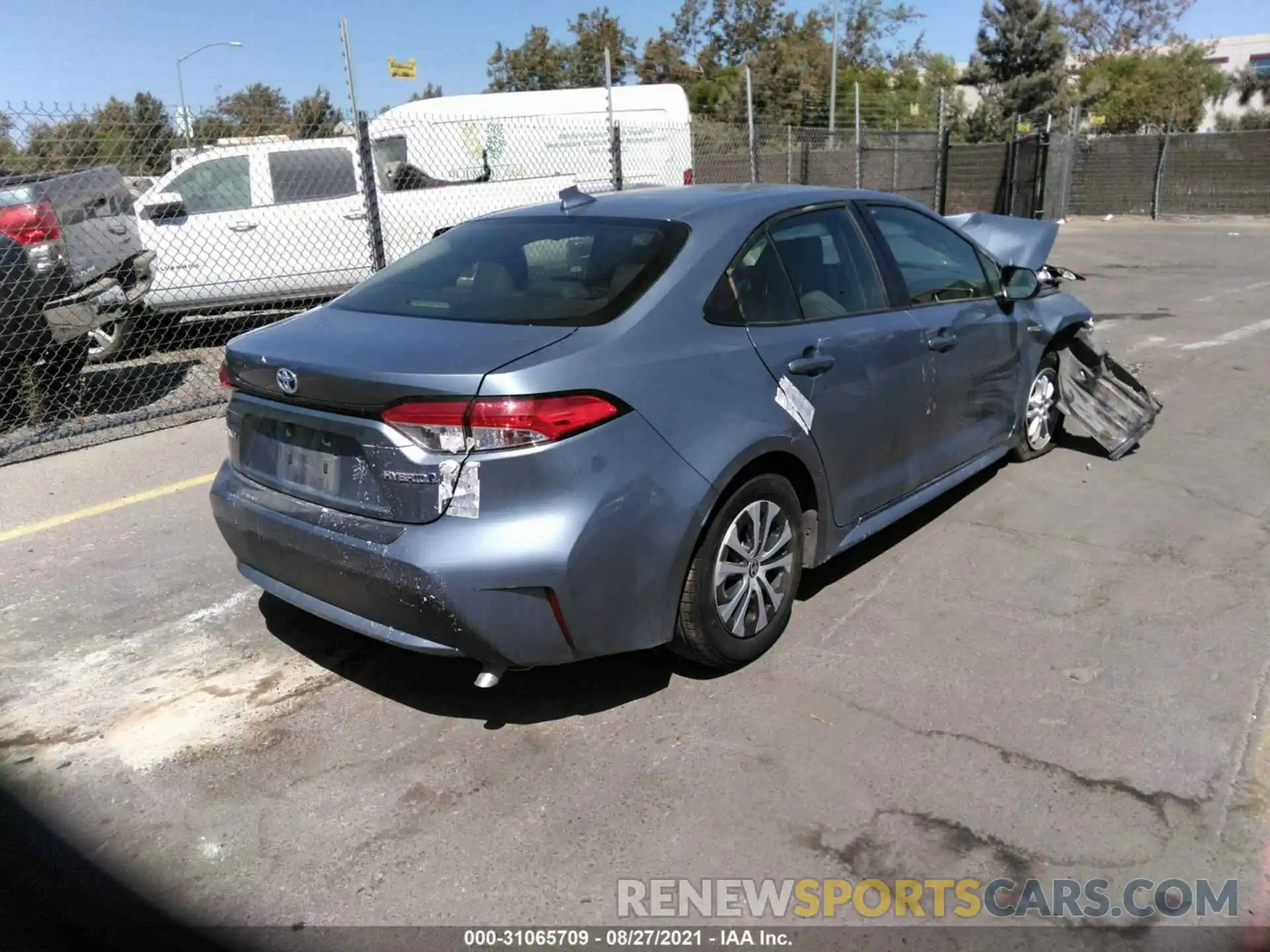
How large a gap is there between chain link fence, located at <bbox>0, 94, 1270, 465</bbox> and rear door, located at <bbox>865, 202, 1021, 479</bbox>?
484 centimetres

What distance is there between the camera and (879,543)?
15.3 ft

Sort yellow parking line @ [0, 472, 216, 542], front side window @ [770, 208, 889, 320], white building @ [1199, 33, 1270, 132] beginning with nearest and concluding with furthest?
front side window @ [770, 208, 889, 320] < yellow parking line @ [0, 472, 216, 542] < white building @ [1199, 33, 1270, 132]

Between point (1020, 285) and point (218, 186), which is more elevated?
point (218, 186)

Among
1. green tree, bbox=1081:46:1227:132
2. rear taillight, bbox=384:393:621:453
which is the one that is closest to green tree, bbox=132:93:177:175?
rear taillight, bbox=384:393:621:453

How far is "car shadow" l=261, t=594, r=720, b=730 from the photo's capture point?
3324mm

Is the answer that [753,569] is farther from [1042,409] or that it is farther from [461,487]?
[1042,409]

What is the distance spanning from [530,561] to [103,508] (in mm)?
3816

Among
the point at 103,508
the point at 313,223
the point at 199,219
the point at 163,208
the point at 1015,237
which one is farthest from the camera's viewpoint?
the point at 313,223

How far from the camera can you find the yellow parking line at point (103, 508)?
517 cm

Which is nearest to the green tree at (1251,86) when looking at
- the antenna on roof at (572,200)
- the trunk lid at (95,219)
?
the trunk lid at (95,219)

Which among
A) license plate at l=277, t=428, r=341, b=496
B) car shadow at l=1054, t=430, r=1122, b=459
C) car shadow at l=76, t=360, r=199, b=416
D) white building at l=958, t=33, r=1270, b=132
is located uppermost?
white building at l=958, t=33, r=1270, b=132

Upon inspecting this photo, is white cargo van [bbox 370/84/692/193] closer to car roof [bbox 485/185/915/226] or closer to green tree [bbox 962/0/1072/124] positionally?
car roof [bbox 485/185/915/226]

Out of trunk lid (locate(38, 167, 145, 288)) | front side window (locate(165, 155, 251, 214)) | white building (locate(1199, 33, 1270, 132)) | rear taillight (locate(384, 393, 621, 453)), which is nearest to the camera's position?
rear taillight (locate(384, 393, 621, 453))

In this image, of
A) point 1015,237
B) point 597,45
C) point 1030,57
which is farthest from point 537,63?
point 1015,237
